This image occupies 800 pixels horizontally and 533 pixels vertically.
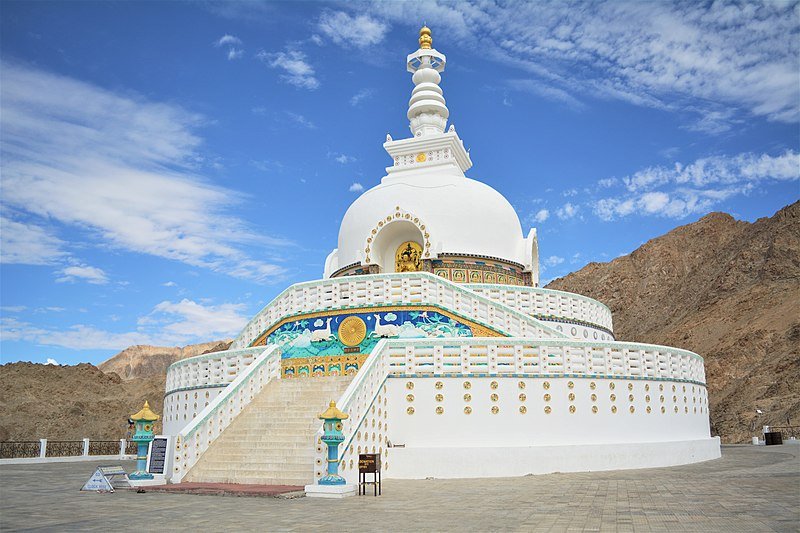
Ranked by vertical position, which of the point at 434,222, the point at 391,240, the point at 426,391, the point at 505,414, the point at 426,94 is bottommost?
the point at 505,414

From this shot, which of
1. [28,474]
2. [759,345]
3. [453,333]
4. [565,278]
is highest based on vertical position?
[565,278]

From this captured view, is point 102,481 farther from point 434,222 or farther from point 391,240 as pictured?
point 434,222

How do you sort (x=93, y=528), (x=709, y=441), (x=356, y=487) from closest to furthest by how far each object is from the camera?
1. (x=93, y=528)
2. (x=356, y=487)
3. (x=709, y=441)

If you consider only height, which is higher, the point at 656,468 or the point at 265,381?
the point at 265,381

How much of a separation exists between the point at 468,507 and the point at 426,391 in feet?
20.3

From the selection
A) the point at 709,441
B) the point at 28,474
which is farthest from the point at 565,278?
the point at 28,474

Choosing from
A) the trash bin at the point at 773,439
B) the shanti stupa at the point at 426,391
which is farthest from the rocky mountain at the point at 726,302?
the shanti stupa at the point at 426,391

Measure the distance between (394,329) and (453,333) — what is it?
1.61 m

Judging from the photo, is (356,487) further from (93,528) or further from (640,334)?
(640,334)

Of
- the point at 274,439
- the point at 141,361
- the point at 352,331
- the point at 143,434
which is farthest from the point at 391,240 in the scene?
A: the point at 141,361

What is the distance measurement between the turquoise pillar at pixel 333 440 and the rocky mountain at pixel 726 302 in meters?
34.2

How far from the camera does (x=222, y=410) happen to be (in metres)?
15.4

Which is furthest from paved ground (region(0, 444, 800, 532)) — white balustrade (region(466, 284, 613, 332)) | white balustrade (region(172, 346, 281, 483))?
white balustrade (region(466, 284, 613, 332))

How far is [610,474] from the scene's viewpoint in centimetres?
1548
